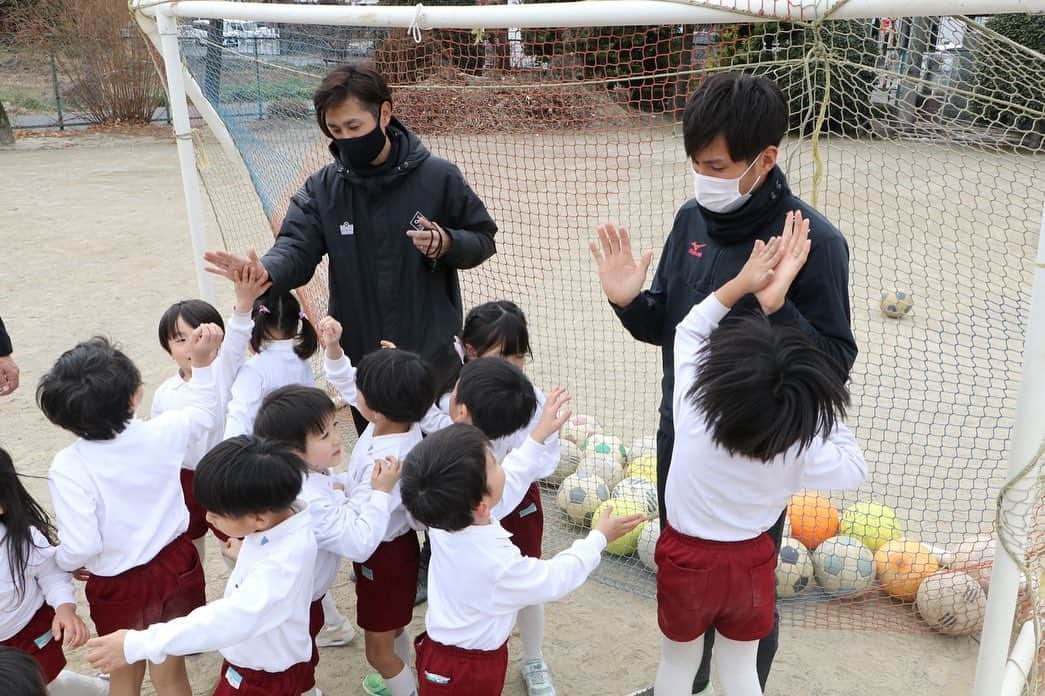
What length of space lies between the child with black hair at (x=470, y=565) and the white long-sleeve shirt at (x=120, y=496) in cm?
81

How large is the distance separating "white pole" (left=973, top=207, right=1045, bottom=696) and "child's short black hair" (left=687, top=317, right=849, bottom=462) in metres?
0.65

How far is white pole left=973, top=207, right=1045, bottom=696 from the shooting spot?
220 cm

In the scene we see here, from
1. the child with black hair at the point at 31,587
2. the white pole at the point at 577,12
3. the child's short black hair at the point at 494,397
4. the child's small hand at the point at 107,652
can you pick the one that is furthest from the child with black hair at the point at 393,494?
the white pole at the point at 577,12

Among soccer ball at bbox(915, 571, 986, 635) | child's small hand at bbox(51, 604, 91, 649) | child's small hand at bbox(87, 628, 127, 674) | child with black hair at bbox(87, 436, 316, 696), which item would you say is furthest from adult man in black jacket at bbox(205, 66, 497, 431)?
soccer ball at bbox(915, 571, 986, 635)

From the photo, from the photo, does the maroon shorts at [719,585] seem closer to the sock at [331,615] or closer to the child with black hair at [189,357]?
the sock at [331,615]

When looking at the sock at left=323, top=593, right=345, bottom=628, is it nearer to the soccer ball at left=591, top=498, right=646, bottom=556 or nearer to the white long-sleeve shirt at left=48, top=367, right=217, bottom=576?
the white long-sleeve shirt at left=48, top=367, right=217, bottom=576

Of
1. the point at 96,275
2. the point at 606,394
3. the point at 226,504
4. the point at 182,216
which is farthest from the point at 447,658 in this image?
the point at 182,216

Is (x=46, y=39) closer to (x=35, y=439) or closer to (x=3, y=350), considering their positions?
Answer: (x=35, y=439)

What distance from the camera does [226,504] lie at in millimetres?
2041

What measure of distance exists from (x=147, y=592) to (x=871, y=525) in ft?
8.65

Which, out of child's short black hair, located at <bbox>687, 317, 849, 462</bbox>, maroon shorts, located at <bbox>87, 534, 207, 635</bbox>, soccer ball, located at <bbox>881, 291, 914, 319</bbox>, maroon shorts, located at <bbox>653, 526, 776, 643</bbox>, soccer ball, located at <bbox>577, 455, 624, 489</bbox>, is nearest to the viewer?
child's short black hair, located at <bbox>687, 317, 849, 462</bbox>

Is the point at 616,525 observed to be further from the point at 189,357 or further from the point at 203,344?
the point at 189,357

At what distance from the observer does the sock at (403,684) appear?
104 inches

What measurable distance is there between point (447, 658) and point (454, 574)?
0.23m
